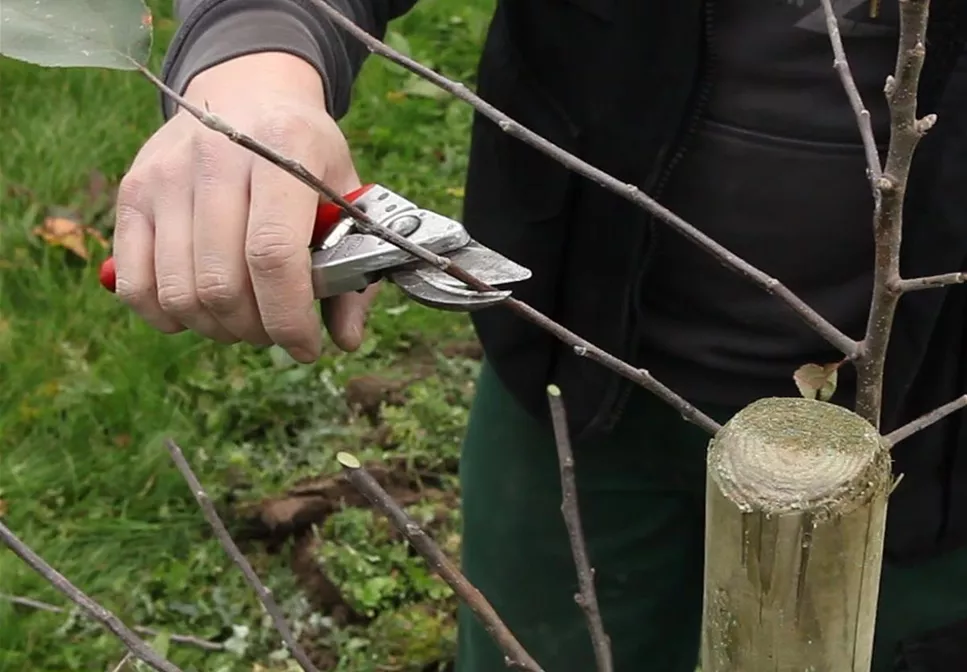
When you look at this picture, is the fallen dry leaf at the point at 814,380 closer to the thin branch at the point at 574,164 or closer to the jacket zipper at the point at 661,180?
the thin branch at the point at 574,164

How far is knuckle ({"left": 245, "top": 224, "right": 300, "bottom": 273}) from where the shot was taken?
770 mm

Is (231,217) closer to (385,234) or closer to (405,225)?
(405,225)

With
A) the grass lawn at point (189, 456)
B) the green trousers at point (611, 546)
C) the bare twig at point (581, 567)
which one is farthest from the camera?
the grass lawn at point (189, 456)

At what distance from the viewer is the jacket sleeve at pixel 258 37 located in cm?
88

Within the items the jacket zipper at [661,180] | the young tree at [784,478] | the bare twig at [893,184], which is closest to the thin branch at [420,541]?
the young tree at [784,478]

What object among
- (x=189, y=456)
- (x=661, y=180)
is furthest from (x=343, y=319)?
(x=189, y=456)

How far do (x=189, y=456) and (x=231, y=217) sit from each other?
143 centimetres

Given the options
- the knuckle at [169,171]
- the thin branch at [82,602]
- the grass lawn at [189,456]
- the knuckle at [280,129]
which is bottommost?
the grass lawn at [189,456]

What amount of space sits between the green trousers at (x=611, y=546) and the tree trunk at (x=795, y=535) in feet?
1.96

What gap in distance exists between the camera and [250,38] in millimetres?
875

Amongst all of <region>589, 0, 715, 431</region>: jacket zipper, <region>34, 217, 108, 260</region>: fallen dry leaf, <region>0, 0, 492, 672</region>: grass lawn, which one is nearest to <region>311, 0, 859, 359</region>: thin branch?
<region>589, 0, 715, 431</region>: jacket zipper

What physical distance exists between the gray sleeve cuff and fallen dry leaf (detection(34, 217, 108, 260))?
1589 millimetres

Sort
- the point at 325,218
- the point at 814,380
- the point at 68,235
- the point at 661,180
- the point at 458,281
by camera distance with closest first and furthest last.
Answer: the point at 814,380 → the point at 458,281 → the point at 325,218 → the point at 661,180 → the point at 68,235

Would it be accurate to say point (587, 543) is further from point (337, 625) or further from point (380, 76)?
point (380, 76)
